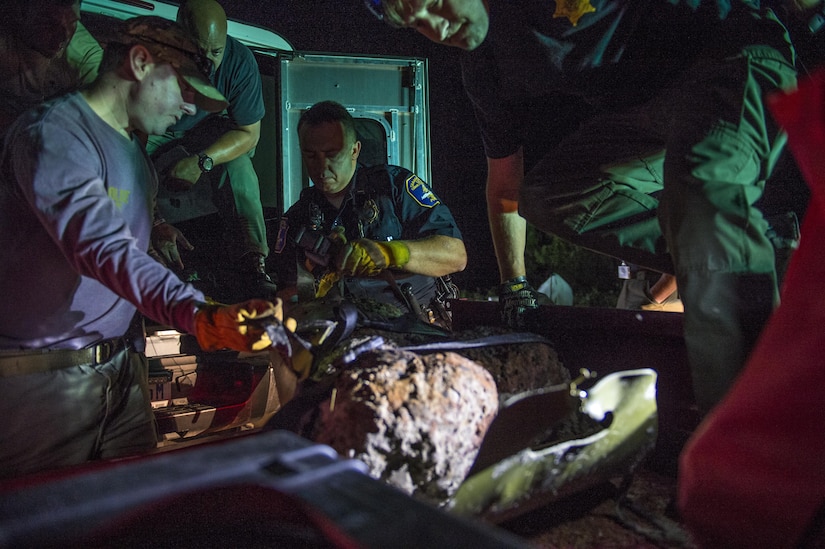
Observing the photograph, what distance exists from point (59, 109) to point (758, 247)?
2081mm

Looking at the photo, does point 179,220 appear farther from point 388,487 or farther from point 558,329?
point 388,487

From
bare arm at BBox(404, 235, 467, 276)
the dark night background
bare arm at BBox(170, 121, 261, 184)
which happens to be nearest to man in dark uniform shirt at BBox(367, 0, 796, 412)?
bare arm at BBox(404, 235, 467, 276)

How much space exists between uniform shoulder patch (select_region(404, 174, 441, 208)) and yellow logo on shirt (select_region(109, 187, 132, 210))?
1747mm

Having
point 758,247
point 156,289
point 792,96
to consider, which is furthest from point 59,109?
point 758,247

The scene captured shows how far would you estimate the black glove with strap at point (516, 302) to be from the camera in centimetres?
188

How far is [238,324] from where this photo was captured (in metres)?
1.28

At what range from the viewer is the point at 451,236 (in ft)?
10.8

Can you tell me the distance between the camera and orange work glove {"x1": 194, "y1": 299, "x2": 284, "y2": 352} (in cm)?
127

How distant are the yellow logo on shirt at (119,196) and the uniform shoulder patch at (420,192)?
175 centimetres

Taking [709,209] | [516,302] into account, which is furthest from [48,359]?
[709,209]

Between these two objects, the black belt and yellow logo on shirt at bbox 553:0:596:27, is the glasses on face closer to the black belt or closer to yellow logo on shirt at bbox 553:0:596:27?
the black belt

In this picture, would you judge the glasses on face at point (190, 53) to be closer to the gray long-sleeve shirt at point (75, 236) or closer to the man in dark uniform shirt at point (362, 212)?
the gray long-sleeve shirt at point (75, 236)

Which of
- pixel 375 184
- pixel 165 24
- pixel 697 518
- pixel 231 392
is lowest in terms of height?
pixel 231 392

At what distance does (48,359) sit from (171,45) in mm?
1169
